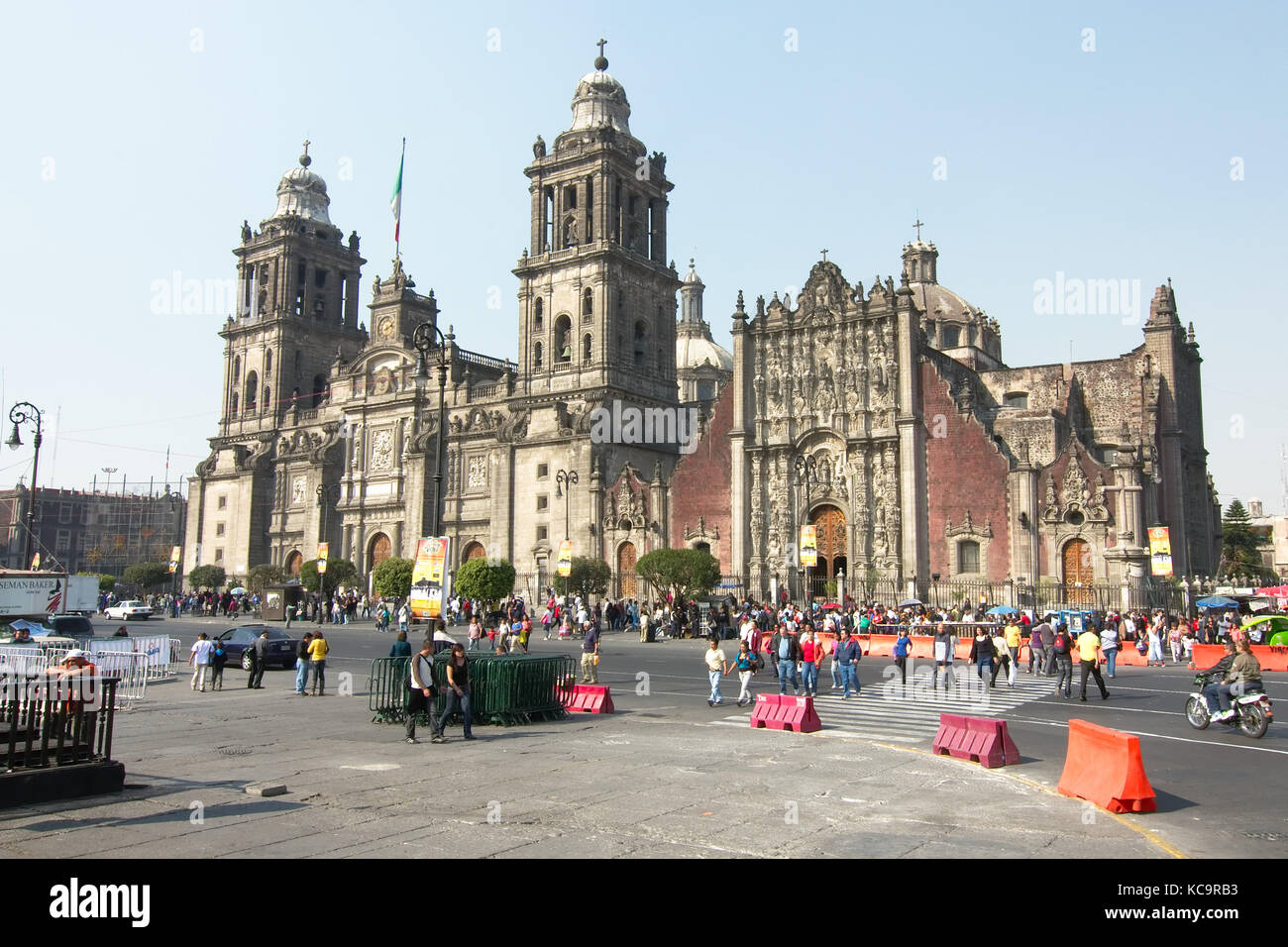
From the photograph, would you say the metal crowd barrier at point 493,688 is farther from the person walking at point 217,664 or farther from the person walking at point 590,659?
the person walking at point 217,664

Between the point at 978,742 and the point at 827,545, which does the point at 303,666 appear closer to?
the point at 978,742

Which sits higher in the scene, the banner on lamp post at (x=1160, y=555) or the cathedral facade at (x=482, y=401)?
the cathedral facade at (x=482, y=401)

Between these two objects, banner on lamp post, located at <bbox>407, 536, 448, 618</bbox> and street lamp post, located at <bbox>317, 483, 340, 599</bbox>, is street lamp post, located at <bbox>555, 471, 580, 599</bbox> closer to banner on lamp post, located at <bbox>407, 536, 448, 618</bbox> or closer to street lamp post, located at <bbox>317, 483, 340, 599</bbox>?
Result: street lamp post, located at <bbox>317, 483, 340, 599</bbox>

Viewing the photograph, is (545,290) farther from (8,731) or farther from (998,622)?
(8,731)

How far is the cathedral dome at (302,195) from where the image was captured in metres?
87.1

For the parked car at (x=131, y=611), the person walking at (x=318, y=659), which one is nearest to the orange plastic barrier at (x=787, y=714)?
the person walking at (x=318, y=659)

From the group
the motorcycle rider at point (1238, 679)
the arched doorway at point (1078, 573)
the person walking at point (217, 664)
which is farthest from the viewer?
the arched doorway at point (1078, 573)

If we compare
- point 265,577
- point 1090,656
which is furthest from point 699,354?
point 1090,656

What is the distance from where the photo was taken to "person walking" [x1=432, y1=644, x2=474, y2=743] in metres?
15.4

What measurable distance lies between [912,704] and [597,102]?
53.5 meters

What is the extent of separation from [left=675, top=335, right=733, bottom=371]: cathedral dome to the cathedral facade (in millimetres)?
25047

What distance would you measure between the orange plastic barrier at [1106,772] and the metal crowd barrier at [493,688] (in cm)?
897
